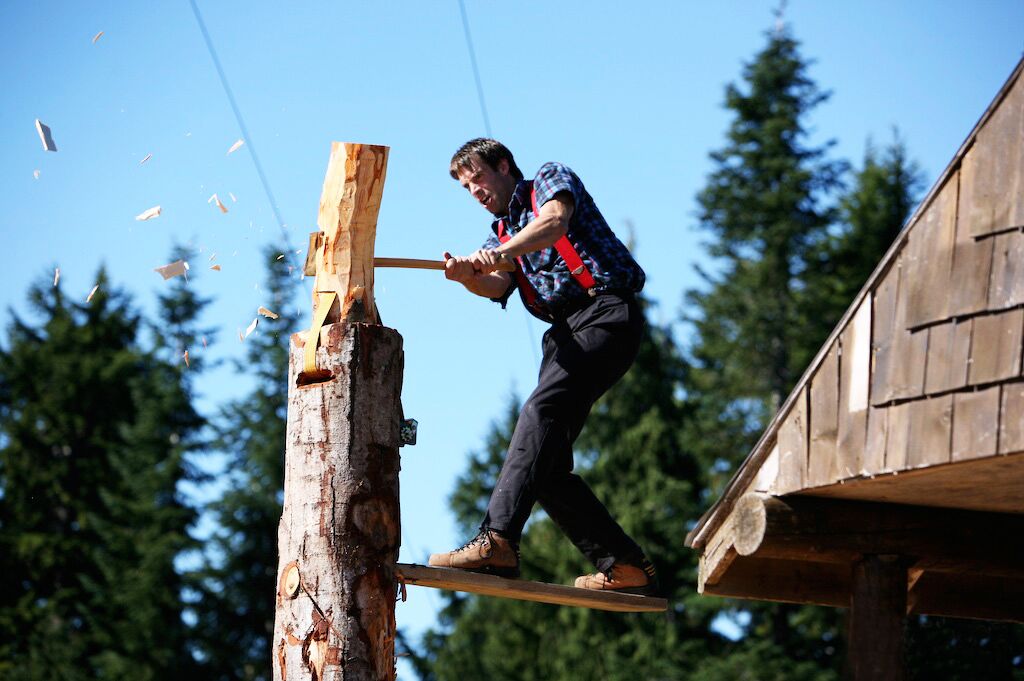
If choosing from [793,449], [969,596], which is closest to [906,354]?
[793,449]

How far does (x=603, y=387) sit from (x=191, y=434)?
86.7 feet

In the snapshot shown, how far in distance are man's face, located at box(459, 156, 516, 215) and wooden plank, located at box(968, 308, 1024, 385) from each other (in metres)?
1.91

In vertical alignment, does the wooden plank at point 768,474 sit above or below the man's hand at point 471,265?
below

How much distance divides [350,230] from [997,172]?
232 cm

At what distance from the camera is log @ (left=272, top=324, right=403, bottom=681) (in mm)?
4832

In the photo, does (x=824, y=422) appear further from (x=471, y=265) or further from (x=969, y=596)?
(x=969, y=596)

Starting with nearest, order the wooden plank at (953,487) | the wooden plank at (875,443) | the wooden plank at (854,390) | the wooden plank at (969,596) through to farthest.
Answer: the wooden plank at (953,487)
the wooden plank at (875,443)
the wooden plank at (854,390)
the wooden plank at (969,596)

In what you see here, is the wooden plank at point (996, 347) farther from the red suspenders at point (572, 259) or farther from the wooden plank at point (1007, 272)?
the red suspenders at point (572, 259)

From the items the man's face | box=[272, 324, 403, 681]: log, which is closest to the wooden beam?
the man's face

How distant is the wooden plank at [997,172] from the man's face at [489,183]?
177 cm

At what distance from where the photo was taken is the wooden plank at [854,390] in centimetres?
561

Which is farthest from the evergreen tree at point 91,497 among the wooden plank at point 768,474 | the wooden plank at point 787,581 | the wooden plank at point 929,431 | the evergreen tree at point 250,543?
the wooden plank at point 929,431

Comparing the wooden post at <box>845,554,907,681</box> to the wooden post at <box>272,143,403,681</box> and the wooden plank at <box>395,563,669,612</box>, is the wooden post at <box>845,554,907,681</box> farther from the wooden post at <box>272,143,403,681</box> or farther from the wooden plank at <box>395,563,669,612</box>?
the wooden post at <box>272,143,403,681</box>

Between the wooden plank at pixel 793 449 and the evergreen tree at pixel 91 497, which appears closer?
the wooden plank at pixel 793 449
